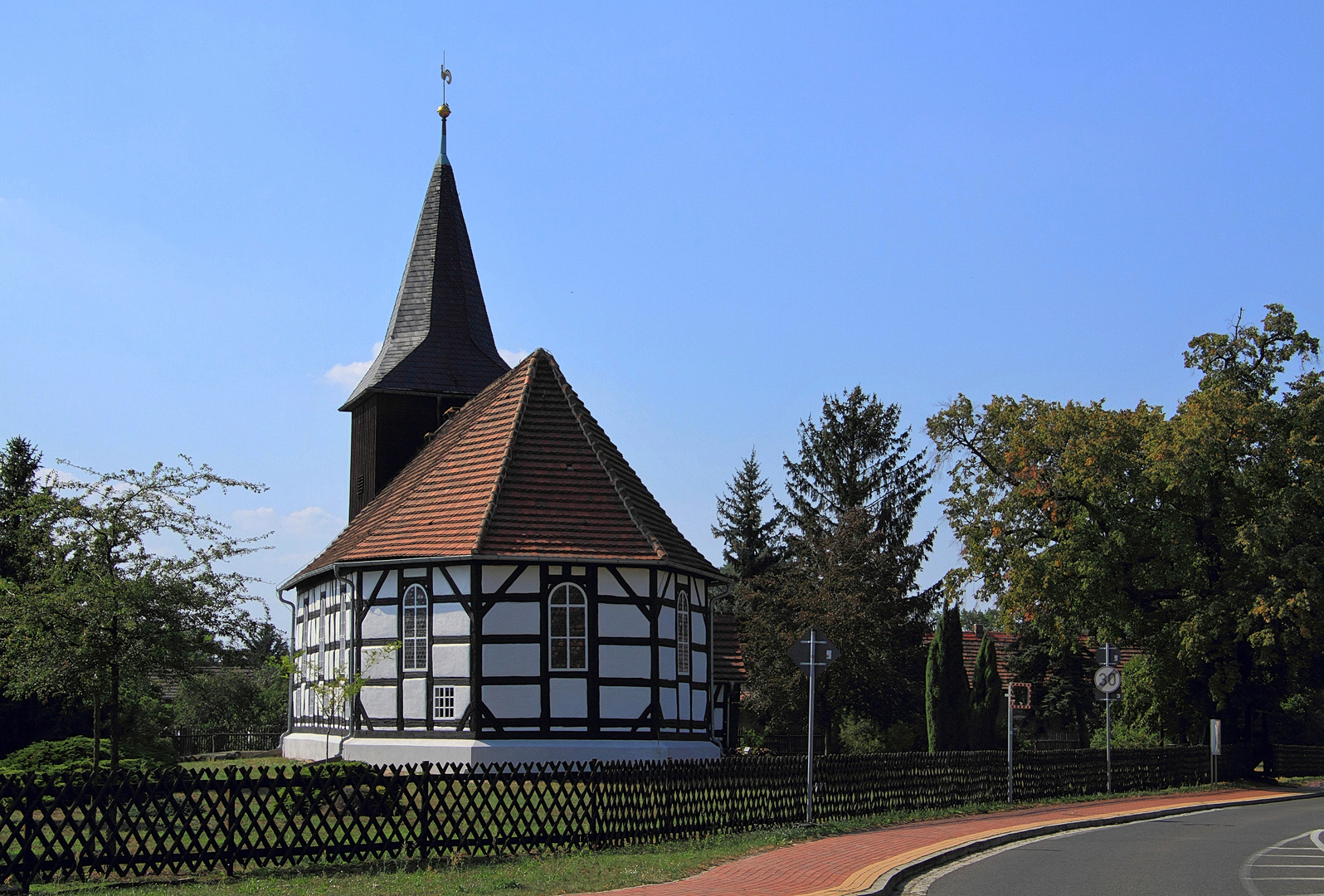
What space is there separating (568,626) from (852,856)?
10.5 m

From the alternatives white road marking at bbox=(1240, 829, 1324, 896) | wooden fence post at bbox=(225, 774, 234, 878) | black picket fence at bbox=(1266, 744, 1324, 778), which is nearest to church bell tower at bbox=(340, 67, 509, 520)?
wooden fence post at bbox=(225, 774, 234, 878)

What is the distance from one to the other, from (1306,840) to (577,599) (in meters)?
13.3

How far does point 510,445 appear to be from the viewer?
26375 millimetres

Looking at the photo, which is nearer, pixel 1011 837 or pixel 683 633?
pixel 1011 837

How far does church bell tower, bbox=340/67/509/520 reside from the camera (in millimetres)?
34156

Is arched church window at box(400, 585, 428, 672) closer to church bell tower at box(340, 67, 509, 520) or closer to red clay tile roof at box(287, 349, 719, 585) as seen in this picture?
red clay tile roof at box(287, 349, 719, 585)

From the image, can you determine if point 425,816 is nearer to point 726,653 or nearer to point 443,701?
point 443,701

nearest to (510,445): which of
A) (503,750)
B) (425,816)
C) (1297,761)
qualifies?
(503,750)

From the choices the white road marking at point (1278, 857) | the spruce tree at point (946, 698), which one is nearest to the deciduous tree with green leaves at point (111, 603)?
the white road marking at point (1278, 857)

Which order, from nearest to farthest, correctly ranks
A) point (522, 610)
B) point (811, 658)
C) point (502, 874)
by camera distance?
point (502, 874)
point (811, 658)
point (522, 610)

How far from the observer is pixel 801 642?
18.2 metres

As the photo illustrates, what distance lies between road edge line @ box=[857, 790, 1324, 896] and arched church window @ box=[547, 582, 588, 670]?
30.4 ft

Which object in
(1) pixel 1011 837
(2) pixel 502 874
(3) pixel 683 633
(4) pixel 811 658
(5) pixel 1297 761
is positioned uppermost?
(4) pixel 811 658

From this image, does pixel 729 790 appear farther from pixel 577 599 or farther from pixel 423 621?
pixel 423 621
